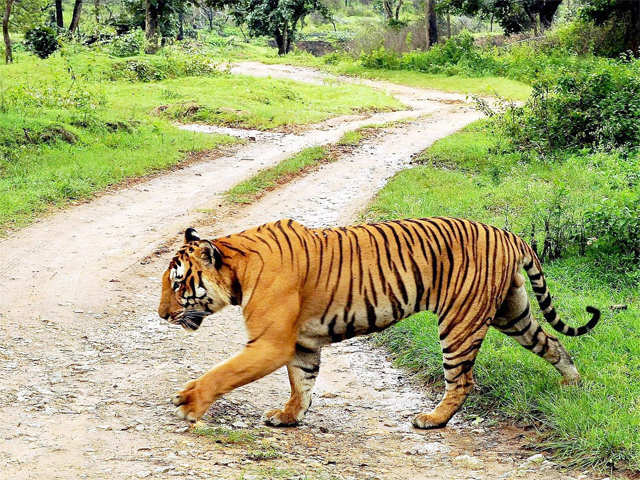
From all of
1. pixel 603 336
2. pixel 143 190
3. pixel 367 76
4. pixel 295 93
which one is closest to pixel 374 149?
pixel 143 190

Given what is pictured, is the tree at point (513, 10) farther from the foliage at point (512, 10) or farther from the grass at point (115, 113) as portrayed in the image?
the grass at point (115, 113)

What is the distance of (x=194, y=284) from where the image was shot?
5035mm

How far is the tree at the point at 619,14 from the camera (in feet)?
87.7

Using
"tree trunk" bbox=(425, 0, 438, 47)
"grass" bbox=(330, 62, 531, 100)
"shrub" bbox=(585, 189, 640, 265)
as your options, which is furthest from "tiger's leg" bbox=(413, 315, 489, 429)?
"tree trunk" bbox=(425, 0, 438, 47)

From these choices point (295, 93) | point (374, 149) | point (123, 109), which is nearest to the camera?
point (374, 149)

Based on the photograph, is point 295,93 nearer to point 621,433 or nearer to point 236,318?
point 236,318

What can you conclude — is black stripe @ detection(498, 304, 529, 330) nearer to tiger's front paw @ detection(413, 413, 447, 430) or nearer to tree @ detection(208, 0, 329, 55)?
tiger's front paw @ detection(413, 413, 447, 430)

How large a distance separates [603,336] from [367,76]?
2712cm

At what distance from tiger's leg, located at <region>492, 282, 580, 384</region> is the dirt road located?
660 millimetres

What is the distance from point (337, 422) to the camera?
561 centimetres

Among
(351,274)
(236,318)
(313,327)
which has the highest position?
(351,274)

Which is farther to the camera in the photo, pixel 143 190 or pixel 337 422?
pixel 143 190

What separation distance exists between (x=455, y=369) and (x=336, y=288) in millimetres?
978

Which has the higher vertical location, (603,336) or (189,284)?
(189,284)
